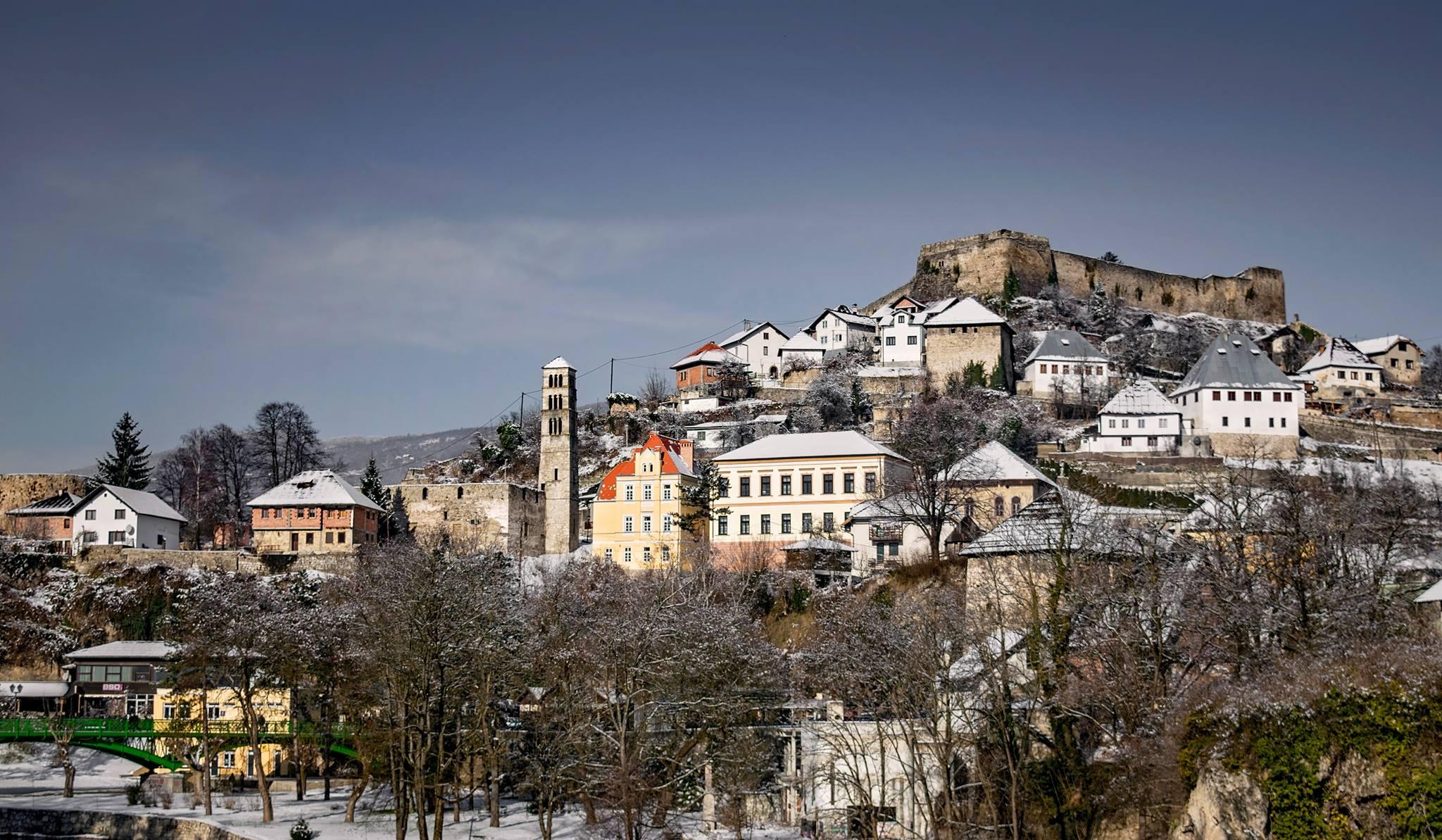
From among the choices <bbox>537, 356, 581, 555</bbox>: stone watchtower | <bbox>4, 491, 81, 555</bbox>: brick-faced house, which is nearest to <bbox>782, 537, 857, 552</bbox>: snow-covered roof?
<bbox>537, 356, 581, 555</bbox>: stone watchtower

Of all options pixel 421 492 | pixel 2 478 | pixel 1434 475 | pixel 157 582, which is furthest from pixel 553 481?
pixel 1434 475

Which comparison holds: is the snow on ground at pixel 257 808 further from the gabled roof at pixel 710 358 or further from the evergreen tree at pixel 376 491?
the gabled roof at pixel 710 358

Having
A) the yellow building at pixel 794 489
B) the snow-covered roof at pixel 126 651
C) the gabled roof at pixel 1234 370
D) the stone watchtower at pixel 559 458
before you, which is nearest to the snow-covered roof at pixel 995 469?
the yellow building at pixel 794 489

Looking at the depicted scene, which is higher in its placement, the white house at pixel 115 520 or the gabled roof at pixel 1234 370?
the gabled roof at pixel 1234 370

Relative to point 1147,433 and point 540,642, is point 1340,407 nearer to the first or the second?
point 1147,433

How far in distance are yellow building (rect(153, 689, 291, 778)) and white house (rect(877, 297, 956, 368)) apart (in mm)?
50089

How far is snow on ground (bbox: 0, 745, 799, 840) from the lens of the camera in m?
39.2

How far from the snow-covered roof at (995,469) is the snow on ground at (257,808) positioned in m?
23.4

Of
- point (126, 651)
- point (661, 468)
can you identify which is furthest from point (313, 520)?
point (661, 468)

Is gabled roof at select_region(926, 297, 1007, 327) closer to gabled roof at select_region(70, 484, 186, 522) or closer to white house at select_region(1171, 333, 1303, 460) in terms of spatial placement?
white house at select_region(1171, 333, 1303, 460)

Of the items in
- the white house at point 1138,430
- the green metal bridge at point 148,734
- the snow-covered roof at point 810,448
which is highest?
the white house at point 1138,430

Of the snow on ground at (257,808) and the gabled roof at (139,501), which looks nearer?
the snow on ground at (257,808)

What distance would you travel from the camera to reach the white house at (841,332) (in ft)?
317

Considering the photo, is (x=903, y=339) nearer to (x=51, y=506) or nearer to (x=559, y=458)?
(x=559, y=458)
